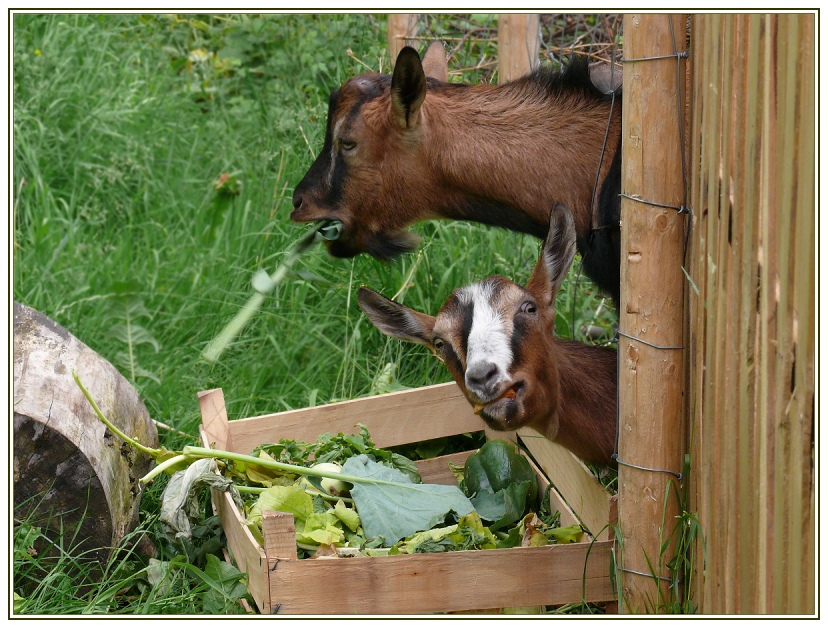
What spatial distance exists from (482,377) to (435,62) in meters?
1.90

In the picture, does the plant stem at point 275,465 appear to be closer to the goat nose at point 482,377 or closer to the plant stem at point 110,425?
the plant stem at point 110,425

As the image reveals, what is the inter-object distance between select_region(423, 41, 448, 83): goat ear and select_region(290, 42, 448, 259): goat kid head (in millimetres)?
433

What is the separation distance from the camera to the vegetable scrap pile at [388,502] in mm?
3479

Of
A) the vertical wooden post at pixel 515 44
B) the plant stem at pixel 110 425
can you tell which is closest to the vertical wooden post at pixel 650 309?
the plant stem at pixel 110 425

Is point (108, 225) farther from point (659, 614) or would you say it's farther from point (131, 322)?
point (659, 614)

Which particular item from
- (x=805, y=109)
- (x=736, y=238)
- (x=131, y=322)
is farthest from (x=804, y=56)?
(x=131, y=322)

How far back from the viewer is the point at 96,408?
12.4 ft

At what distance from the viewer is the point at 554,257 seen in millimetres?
3611

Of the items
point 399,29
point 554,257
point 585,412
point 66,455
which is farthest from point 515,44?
point 66,455

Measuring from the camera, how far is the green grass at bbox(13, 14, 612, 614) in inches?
207

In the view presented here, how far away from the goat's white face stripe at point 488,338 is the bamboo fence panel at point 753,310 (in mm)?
620

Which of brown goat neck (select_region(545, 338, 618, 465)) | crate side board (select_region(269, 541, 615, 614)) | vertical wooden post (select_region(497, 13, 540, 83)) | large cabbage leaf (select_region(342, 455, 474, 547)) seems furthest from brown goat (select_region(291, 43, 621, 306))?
vertical wooden post (select_region(497, 13, 540, 83))

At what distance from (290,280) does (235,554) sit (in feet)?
7.40
